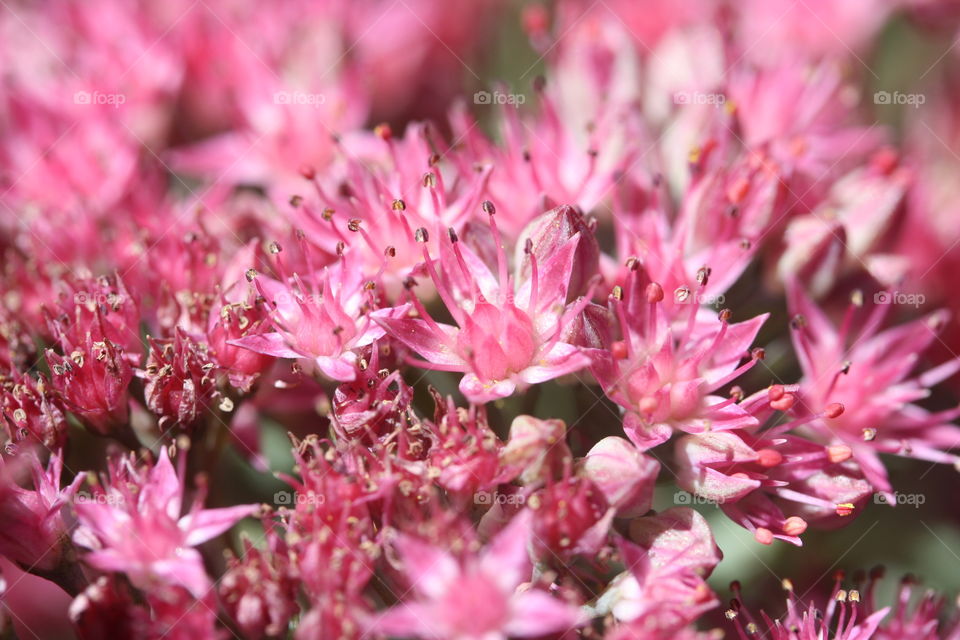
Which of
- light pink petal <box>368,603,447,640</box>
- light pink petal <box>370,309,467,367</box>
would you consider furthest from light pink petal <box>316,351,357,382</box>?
light pink petal <box>368,603,447,640</box>

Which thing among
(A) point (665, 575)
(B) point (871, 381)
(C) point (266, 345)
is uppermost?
(C) point (266, 345)

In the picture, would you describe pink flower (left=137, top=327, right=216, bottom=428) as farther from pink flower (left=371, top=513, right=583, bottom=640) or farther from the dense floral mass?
pink flower (left=371, top=513, right=583, bottom=640)

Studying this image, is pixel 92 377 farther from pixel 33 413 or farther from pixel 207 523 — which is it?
pixel 207 523

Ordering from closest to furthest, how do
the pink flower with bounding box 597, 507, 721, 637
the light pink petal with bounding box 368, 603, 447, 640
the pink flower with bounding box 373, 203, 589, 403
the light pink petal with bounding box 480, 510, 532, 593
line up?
the light pink petal with bounding box 368, 603, 447, 640 → the light pink petal with bounding box 480, 510, 532, 593 → the pink flower with bounding box 597, 507, 721, 637 → the pink flower with bounding box 373, 203, 589, 403

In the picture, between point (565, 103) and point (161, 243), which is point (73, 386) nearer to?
point (161, 243)

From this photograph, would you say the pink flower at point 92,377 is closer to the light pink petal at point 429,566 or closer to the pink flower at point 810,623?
the light pink petal at point 429,566

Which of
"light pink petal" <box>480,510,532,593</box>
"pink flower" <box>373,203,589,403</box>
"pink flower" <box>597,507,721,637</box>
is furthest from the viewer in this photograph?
"pink flower" <box>373,203,589,403</box>

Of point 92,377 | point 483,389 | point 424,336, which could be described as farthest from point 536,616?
point 92,377

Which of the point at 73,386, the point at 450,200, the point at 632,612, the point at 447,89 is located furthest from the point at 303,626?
the point at 447,89
